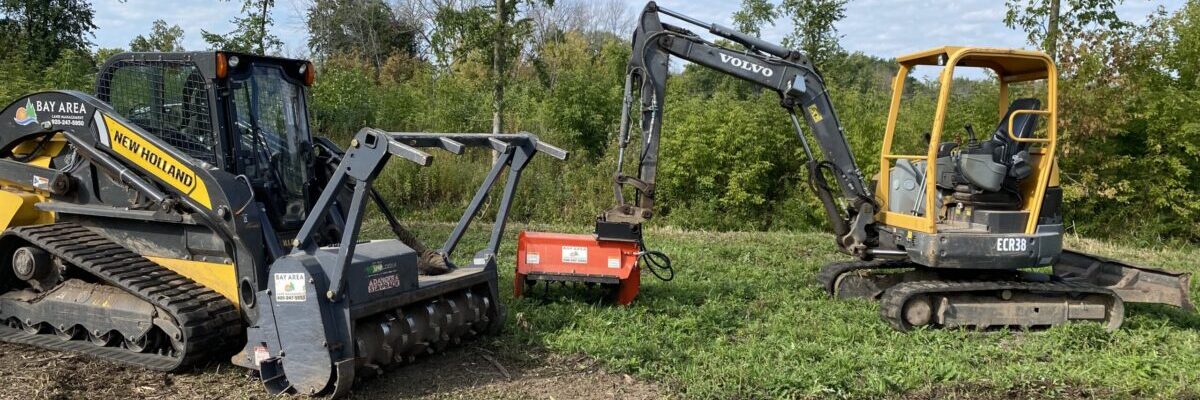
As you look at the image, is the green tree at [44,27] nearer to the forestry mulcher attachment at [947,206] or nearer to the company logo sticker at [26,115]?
the company logo sticker at [26,115]

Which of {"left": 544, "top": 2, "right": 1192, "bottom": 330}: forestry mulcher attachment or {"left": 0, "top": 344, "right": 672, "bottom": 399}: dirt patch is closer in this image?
{"left": 0, "top": 344, "right": 672, "bottom": 399}: dirt patch

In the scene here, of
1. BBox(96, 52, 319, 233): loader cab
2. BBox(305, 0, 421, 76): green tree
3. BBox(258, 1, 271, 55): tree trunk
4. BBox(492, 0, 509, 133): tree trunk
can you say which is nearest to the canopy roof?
BBox(96, 52, 319, 233): loader cab

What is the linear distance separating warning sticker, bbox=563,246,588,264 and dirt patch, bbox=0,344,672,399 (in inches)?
55.5

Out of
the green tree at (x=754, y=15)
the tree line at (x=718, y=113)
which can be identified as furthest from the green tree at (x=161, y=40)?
the green tree at (x=754, y=15)

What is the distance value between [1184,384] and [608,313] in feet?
12.9

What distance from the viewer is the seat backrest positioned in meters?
7.01

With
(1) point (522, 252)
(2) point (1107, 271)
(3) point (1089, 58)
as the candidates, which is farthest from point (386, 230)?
(3) point (1089, 58)

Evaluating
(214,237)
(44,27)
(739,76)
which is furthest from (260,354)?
(44,27)

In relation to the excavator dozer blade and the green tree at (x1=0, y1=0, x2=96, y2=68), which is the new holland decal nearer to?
the excavator dozer blade

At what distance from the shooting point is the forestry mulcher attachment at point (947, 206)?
7.00 m

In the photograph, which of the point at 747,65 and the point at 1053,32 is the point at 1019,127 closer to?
the point at 747,65

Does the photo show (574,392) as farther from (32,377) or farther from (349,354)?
(32,377)

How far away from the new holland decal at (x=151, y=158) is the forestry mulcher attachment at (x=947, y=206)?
311 centimetres

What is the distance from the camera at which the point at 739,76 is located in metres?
7.53
